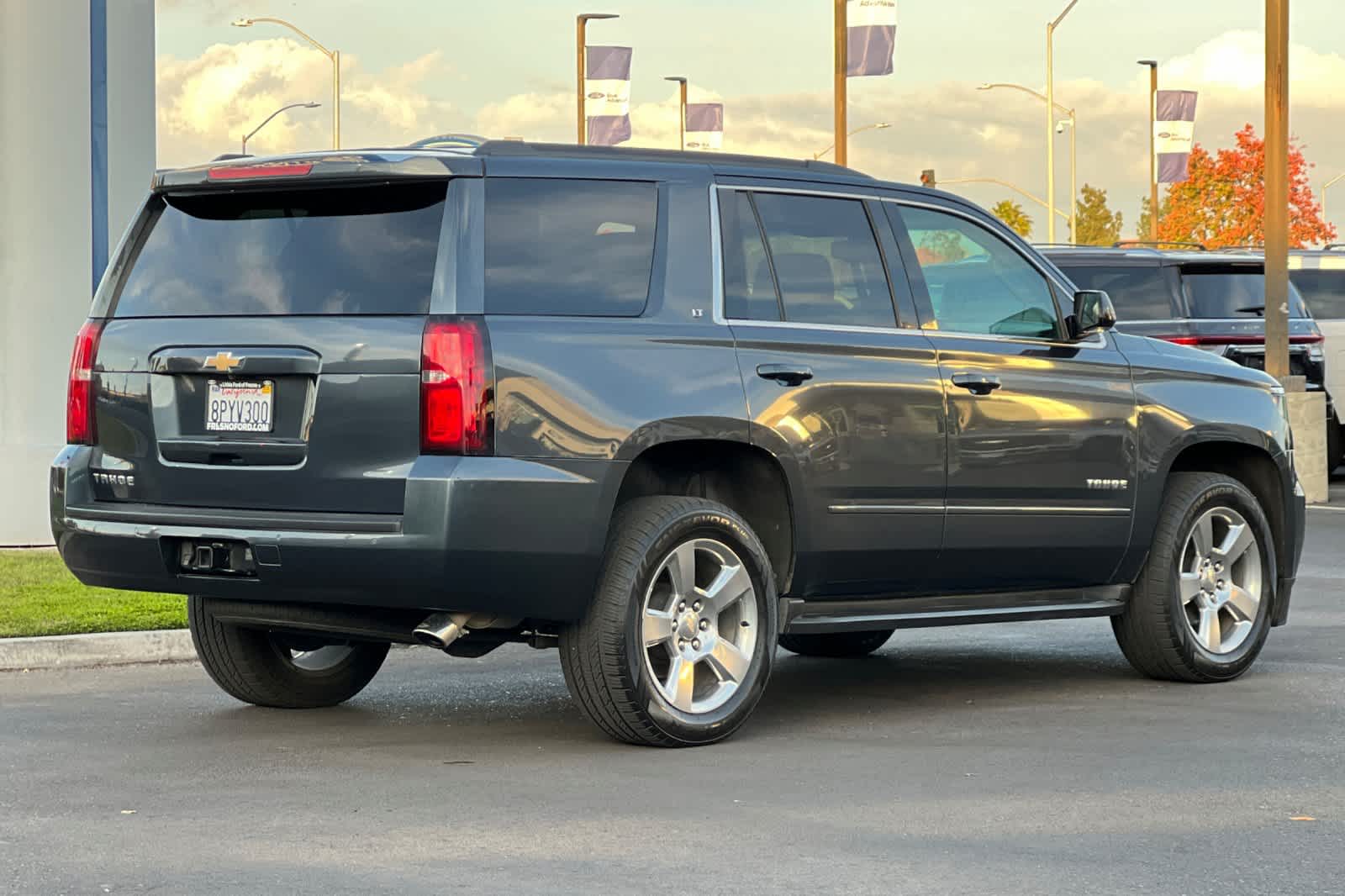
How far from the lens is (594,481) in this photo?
711 cm

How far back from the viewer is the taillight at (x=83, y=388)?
25.0 feet

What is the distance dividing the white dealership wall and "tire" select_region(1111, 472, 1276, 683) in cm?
858

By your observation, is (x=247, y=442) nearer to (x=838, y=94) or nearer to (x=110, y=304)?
(x=110, y=304)

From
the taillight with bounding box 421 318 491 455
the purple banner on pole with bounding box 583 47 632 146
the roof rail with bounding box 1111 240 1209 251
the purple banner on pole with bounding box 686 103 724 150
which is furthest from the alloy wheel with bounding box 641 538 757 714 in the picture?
the purple banner on pole with bounding box 686 103 724 150

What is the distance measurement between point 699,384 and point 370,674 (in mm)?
2080

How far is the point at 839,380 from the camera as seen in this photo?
7809 millimetres

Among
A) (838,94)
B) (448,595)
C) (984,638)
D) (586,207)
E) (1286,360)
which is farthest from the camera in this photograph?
(838,94)

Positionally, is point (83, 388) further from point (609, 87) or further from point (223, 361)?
point (609, 87)

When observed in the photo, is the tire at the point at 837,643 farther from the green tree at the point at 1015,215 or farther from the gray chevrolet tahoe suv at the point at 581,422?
the green tree at the point at 1015,215

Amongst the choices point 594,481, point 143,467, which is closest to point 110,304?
point 143,467

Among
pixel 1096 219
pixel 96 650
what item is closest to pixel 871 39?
pixel 96 650

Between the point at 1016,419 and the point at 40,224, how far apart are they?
9021 millimetres

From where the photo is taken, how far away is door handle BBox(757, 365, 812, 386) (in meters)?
7.60

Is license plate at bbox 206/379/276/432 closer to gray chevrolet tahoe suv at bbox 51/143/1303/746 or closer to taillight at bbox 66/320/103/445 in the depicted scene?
gray chevrolet tahoe suv at bbox 51/143/1303/746
